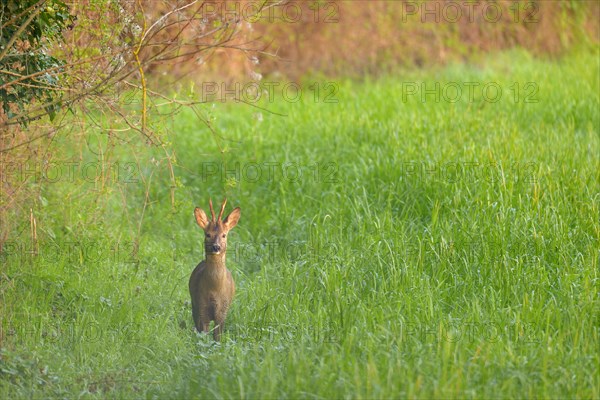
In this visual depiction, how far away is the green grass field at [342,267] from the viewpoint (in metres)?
5.07

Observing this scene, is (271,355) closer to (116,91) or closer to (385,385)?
(385,385)

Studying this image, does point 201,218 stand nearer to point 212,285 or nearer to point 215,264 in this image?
point 215,264

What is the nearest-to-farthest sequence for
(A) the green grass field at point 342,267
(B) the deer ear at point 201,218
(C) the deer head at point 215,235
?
(A) the green grass field at point 342,267, (C) the deer head at point 215,235, (B) the deer ear at point 201,218

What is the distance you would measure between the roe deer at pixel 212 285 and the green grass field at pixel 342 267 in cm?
17

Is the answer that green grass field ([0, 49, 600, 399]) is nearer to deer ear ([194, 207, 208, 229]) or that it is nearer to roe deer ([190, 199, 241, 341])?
roe deer ([190, 199, 241, 341])

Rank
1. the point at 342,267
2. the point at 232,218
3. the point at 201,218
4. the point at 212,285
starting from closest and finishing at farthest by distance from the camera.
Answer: the point at 212,285
the point at 201,218
the point at 232,218
the point at 342,267

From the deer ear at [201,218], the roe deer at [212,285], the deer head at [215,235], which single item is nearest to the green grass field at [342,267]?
the roe deer at [212,285]

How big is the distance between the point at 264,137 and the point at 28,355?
5.48 meters

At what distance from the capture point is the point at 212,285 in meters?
6.16

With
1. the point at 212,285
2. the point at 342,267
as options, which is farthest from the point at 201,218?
the point at 342,267

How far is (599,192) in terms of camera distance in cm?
772

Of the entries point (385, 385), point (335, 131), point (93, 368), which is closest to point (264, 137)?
point (335, 131)

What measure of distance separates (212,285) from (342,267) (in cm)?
114

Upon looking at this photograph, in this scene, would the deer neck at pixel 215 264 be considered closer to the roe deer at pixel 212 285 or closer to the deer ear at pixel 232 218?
the roe deer at pixel 212 285
